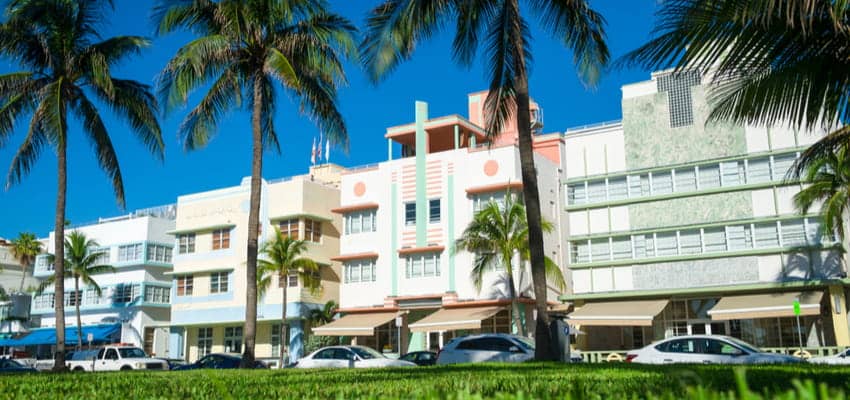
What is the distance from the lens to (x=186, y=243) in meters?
58.2

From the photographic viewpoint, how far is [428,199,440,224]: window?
158ft

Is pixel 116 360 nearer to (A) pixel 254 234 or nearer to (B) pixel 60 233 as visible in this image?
(B) pixel 60 233

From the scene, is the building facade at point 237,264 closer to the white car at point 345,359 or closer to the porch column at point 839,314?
the white car at point 345,359

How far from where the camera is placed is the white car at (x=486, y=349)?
24.5m

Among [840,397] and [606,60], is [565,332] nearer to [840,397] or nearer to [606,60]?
[606,60]

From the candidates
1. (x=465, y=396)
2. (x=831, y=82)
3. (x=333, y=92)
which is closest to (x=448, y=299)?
(x=333, y=92)

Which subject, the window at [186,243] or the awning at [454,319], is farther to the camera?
the window at [186,243]

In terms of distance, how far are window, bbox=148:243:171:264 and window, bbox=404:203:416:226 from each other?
23.9 meters

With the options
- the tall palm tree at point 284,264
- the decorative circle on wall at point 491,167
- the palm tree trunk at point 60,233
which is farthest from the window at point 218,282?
the palm tree trunk at point 60,233

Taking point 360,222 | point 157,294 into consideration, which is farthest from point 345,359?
point 157,294

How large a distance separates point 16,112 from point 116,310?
3689 cm

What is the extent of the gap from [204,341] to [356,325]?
15008mm

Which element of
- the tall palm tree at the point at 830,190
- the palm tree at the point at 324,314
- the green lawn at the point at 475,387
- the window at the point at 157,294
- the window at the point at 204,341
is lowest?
the green lawn at the point at 475,387

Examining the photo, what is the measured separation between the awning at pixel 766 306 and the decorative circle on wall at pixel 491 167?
13.8 meters
